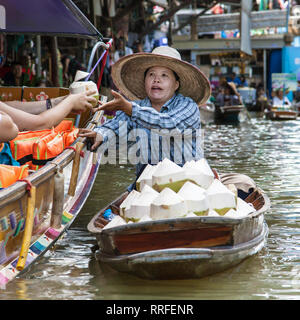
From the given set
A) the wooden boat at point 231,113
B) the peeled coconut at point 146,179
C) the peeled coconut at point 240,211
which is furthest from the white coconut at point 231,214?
the wooden boat at point 231,113

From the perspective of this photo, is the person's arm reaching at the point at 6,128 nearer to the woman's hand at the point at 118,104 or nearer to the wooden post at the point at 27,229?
the wooden post at the point at 27,229

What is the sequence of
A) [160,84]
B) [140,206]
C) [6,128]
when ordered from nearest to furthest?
[6,128]
[140,206]
[160,84]

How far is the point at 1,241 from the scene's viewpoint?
10.5 feet

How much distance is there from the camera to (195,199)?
3348mm

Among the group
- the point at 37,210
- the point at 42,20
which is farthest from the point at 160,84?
the point at 42,20

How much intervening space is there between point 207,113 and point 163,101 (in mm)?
14282

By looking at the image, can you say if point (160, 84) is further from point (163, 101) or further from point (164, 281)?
point (164, 281)

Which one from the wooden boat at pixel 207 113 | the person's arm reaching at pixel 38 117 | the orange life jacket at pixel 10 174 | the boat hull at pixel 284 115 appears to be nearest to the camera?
the orange life jacket at pixel 10 174

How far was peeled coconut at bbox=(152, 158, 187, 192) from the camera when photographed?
3609 millimetres

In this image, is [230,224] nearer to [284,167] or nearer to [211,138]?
[284,167]

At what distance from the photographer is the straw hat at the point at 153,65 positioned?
14.0ft

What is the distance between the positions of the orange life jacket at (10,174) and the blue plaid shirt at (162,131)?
84 centimetres

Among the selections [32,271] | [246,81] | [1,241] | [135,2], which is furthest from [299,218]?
[246,81]

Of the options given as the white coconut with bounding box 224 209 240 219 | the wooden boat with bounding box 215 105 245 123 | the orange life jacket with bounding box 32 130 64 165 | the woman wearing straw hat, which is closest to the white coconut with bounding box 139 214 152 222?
the white coconut with bounding box 224 209 240 219
